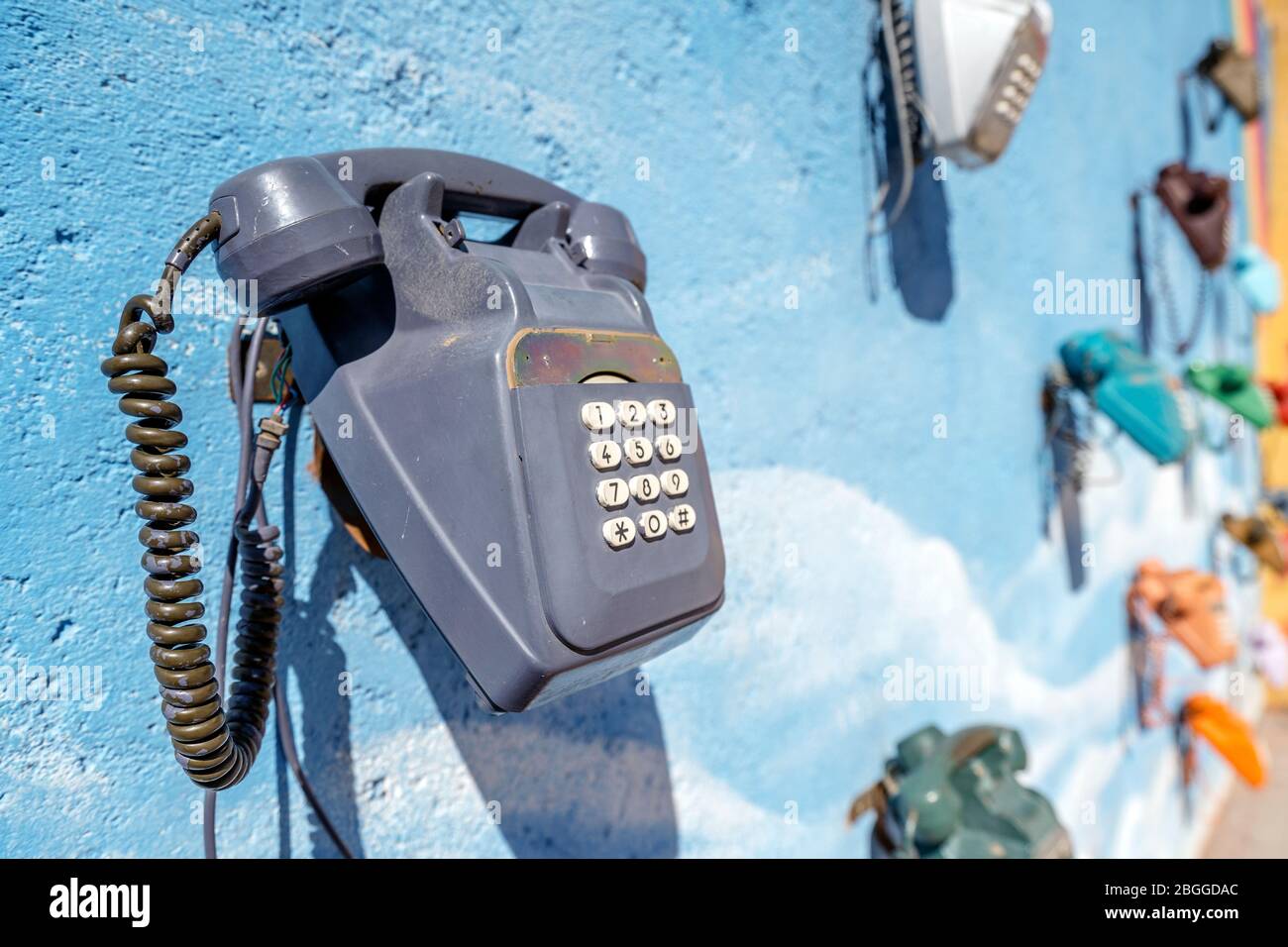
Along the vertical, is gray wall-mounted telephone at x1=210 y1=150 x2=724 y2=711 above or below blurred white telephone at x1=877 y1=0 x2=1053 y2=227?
below

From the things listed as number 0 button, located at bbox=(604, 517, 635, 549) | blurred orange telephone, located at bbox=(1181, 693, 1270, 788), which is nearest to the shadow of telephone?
number 0 button, located at bbox=(604, 517, 635, 549)

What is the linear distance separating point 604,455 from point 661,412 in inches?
2.1

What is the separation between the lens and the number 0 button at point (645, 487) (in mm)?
397

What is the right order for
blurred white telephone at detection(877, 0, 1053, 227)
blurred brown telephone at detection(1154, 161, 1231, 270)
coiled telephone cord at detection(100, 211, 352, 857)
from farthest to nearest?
1. blurred brown telephone at detection(1154, 161, 1231, 270)
2. blurred white telephone at detection(877, 0, 1053, 227)
3. coiled telephone cord at detection(100, 211, 352, 857)

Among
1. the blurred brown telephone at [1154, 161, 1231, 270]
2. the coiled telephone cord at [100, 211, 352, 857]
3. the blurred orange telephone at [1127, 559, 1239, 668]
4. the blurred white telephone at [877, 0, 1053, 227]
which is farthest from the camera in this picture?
the blurred brown telephone at [1154, 161, 1231, 270]

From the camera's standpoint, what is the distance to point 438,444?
38cm

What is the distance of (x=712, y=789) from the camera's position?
0.72 m

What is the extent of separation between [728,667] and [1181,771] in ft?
5.12

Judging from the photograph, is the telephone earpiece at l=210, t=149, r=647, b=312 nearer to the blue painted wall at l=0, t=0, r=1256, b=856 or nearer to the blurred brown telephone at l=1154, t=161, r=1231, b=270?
the blue painted wall at l=0, t=0, r=1256, b=856

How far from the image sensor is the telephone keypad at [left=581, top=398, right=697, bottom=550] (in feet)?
1.26

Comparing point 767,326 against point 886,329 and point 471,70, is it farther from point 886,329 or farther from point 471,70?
point 471,70

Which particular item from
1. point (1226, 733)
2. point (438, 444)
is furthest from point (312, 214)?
point (1226, 733)

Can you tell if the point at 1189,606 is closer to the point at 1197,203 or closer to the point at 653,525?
the point at 1197,203

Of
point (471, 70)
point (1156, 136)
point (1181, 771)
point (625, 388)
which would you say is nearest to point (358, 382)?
point (625, 388)
